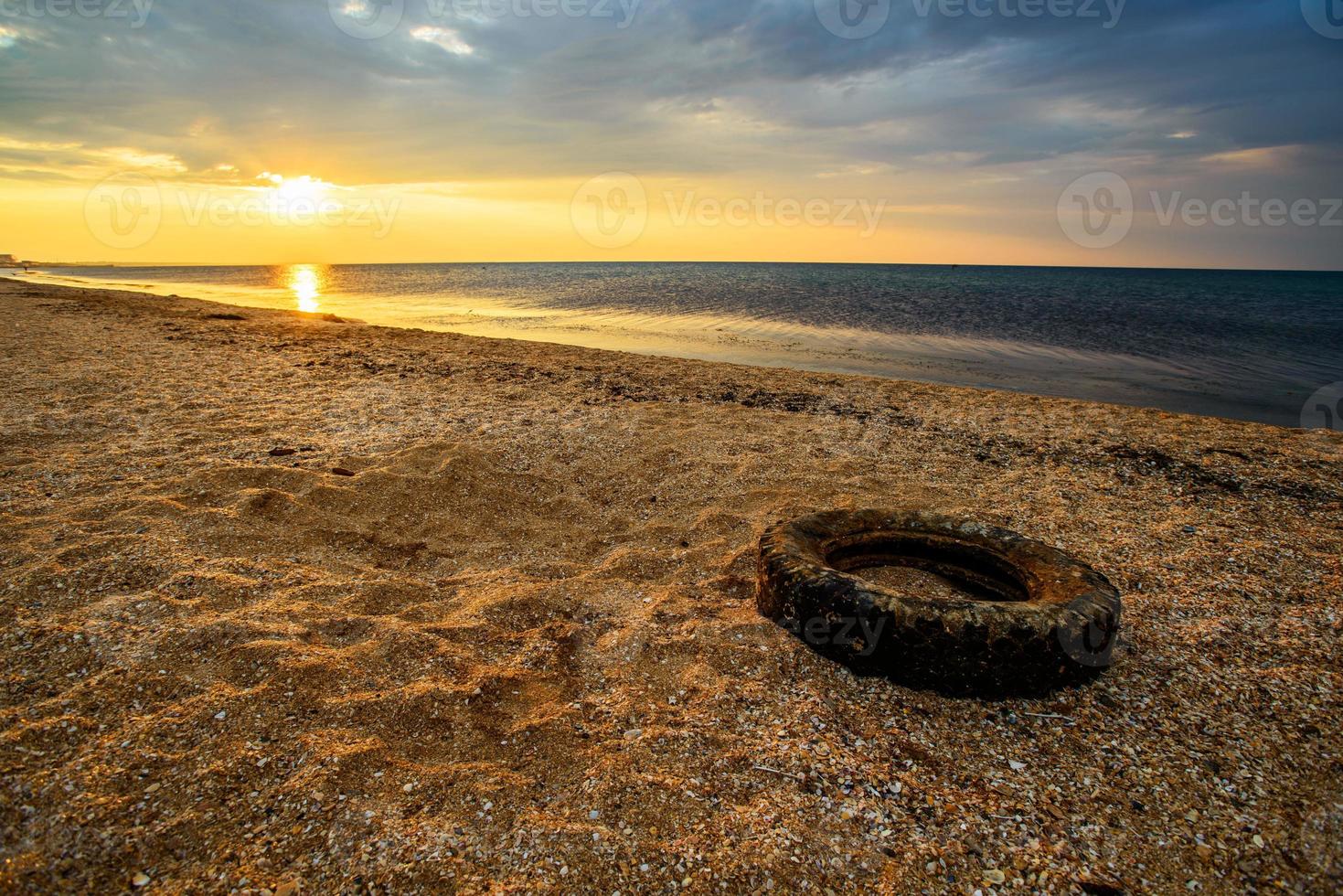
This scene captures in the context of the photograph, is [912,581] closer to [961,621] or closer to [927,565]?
[927,565]

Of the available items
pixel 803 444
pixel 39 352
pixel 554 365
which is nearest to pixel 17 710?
pixel 803 444

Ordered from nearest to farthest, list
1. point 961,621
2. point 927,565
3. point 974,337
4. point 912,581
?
point 961,621 → point 912,581 → point 927,565 → point 974,337

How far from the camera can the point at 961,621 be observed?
9.87ft

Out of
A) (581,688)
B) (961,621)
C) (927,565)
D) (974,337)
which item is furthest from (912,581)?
(974,337)

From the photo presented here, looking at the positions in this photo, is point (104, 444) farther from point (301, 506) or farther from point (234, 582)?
point (234, 582)

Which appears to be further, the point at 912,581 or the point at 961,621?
the point at 912,581

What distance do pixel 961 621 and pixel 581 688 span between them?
1881 mm

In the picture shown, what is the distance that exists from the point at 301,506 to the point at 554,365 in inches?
266

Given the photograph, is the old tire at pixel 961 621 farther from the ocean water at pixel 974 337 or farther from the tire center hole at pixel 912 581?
the ocean water at pixel 974 337

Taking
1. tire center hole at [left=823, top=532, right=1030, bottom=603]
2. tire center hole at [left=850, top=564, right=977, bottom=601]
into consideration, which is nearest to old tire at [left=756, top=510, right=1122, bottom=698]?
tire center hole at [left=823, top=532, right=1030, bottom=603]

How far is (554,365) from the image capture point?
11.2 metres

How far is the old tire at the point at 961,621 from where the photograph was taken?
2984 mm

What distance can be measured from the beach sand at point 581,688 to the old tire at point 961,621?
123 millimetres

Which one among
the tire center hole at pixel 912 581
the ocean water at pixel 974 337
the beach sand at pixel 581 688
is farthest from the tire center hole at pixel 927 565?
the ocean water at pixel 974 337
